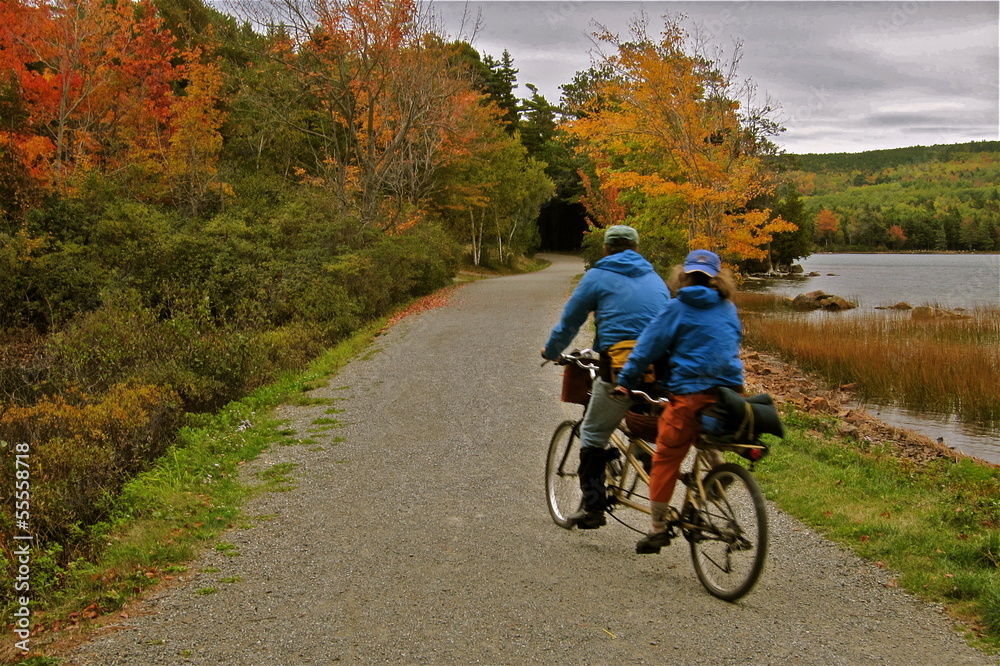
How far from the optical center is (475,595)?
436cm

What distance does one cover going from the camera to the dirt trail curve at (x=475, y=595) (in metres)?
3.72

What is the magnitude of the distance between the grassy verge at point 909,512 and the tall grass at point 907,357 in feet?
15.3

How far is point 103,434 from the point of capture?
25.3 feet

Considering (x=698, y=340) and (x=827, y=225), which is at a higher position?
(x=827, y=225)

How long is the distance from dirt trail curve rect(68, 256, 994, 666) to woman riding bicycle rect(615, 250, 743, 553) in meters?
0.94

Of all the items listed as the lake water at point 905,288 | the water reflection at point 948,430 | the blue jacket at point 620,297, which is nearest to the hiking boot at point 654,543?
the blue jacket at point 620,297

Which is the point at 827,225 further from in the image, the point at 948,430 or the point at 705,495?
the point at 705,495

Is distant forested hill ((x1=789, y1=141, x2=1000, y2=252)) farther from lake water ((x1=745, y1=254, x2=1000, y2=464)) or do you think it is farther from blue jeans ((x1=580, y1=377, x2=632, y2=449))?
blue jeans ((x1=580, y1=377, x2=632, y2=449))

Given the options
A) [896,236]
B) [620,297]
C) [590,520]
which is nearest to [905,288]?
[590,520]

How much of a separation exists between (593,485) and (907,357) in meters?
12.8

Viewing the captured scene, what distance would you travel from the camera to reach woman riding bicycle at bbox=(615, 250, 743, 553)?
409 centimetres

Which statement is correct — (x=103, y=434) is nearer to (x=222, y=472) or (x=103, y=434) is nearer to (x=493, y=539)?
(x=222, y=472)

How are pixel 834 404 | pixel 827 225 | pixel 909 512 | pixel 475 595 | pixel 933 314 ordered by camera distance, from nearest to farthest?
pixel 475 595 → pixel 909 512 → pixel 834 404 → pixel 933 314 → pixel 827 225

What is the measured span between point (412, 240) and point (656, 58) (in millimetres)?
9161
